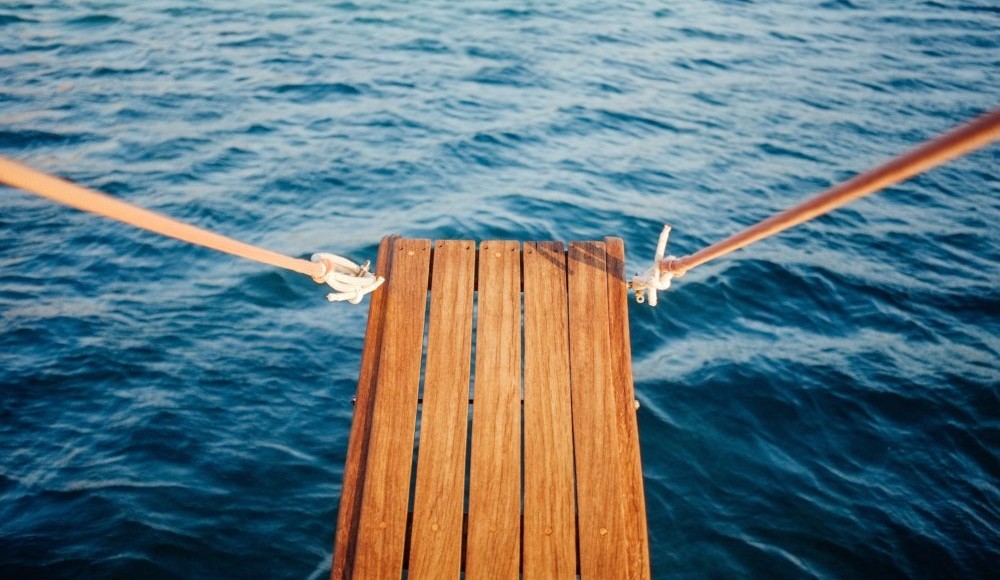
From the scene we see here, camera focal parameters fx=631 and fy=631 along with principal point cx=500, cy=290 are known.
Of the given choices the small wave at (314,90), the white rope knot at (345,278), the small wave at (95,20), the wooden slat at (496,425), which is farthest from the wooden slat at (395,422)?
the small wave at (95,20)

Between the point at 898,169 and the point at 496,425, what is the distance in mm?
1908

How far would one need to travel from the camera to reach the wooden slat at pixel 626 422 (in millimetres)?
2697

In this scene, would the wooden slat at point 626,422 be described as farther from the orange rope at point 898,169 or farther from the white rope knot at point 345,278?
the white rope knot at point 345,278

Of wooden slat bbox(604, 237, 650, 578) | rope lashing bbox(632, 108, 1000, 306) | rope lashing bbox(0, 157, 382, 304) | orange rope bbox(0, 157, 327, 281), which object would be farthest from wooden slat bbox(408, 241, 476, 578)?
rope lashing bbox(632, 108, 1000, 306)

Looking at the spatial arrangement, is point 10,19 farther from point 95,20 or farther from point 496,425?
point 496,425

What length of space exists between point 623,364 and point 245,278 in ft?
17.0

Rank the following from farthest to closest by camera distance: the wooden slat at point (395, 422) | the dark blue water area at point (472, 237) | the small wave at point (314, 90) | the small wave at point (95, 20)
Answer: the small wave at point (95, 20) → the small wave at point (314, 90) → the dark blue water area at point (472, 237) → the wooden slat at point (395, 422)

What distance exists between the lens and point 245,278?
6.95 m

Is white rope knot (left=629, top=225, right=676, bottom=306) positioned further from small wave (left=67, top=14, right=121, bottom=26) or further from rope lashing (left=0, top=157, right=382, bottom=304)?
small wave (left=67, top=14, right=121, bottom=26)

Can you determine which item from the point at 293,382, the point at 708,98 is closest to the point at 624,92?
the point at 708,98

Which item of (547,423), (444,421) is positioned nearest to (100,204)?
(444,421)

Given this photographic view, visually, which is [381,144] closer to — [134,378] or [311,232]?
[311,232]

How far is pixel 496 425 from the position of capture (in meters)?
2.96

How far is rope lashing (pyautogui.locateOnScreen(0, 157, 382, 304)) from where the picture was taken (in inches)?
62.1
